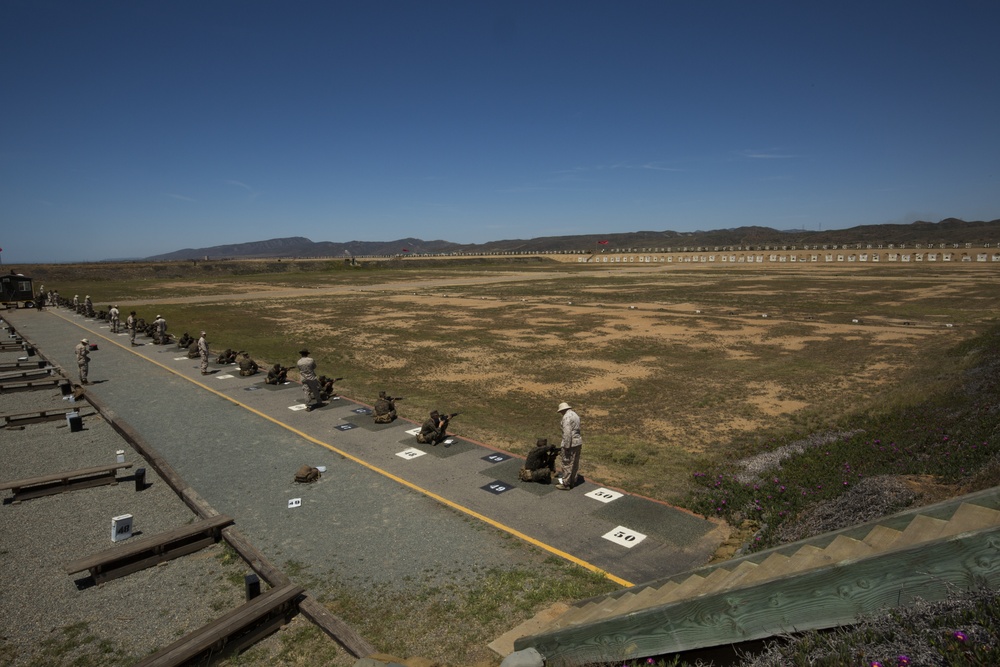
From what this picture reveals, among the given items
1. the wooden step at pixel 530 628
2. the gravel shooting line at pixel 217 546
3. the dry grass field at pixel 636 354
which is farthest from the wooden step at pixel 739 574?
the dry grass field at pixel 636 354

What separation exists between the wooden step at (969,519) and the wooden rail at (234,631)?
7481 mm

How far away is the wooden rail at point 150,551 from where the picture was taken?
8305 mm

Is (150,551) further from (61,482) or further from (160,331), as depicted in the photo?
(160,331)

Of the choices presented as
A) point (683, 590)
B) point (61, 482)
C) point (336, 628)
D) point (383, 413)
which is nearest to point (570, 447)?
point (683, 590)

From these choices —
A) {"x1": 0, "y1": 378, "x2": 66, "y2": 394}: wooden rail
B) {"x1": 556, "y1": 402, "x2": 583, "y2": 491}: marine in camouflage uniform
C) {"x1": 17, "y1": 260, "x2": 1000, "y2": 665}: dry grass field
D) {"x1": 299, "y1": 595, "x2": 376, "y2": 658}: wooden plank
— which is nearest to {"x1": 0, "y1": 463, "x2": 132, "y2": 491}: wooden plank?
{"x1": 299, "y1": 595, "x2": 376, "y2": 658}: wooden plank

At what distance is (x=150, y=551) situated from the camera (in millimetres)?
8883

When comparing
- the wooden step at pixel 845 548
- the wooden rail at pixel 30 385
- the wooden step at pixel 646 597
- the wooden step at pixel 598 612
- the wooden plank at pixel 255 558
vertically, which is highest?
the wooden step at pixel 845 548

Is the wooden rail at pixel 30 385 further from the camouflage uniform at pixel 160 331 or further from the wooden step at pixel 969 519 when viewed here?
the wooden step at pixel 969 519

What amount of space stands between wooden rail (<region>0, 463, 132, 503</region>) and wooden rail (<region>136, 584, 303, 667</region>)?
7229mm

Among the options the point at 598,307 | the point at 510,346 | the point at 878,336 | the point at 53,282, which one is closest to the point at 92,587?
the point at 510,346

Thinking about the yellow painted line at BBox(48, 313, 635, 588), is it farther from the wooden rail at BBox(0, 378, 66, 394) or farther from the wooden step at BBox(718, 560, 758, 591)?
the wooden rail at BBox(0, 378, 66, 394)

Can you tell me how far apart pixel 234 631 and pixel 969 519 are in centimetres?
779

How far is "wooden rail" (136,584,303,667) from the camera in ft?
20.4

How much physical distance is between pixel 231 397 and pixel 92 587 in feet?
39.6
